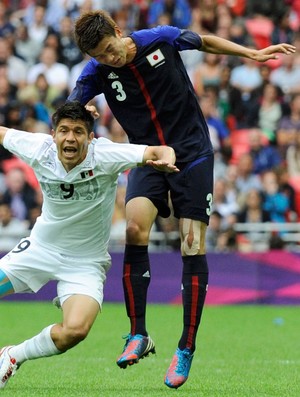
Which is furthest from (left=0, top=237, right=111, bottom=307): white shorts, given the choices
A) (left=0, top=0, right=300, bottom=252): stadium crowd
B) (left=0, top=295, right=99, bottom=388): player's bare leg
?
(left=0, top=0, right=300, bottom=252): stadium crowd

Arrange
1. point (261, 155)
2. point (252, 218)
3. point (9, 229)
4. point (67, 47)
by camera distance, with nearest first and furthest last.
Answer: point (9, 229) < point (252, 218) < point (261, 155) < point (67, 47)

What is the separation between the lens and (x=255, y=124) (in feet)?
64.1

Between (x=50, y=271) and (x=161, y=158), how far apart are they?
4.03ft

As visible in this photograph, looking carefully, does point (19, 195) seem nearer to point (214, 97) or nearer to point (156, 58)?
point (214, 97)

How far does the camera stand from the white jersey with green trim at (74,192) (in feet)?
26.2

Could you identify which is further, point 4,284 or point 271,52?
point 271,52

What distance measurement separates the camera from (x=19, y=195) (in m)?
17.7

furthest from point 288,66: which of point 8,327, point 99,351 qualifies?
point 99,351

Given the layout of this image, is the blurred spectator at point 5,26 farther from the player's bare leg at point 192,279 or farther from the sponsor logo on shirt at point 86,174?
the sponsor logo on shirt at point 86,174

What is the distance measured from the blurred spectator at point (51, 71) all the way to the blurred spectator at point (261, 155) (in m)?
3.59

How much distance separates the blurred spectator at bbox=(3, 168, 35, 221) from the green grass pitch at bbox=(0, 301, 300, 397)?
5.70ft

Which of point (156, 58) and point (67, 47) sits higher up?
point (156, 58)

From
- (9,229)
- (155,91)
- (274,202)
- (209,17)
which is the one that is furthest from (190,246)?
(209,17)

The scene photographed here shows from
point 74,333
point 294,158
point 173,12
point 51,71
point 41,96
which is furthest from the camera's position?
point 173,12
